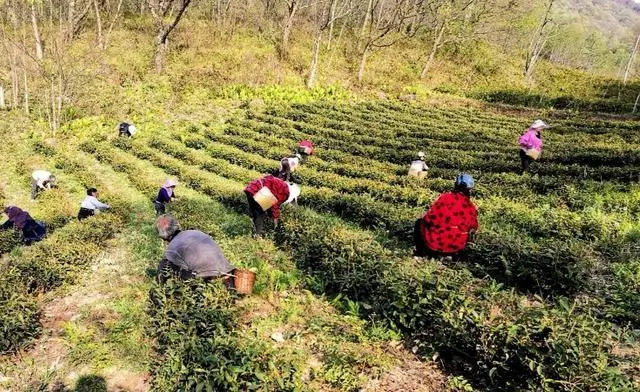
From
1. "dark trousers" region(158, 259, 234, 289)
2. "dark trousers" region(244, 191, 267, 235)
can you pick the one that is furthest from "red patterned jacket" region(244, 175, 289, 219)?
"dark trousers" region(158, 259, 234, 289)

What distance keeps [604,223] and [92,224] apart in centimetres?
1144

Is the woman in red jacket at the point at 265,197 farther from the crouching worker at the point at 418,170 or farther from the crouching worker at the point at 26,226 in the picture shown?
the crouching worker at the point at 418,170

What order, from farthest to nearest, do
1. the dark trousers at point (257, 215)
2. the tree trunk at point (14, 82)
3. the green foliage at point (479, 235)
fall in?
1. the tree trunk at point (14, 82)
2. the dark trousers at point (257, 215)
3. the green foliage at point (479, 235)

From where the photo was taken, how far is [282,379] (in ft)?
15.8

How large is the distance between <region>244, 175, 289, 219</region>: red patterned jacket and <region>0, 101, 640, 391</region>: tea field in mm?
415

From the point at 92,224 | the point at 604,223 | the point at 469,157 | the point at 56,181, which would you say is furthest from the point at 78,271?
the point at 469,157

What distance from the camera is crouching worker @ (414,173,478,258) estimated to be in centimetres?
679

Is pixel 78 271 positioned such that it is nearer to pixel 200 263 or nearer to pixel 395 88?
pixel 200 263

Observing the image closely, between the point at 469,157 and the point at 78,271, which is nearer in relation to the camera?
the point at 78,271

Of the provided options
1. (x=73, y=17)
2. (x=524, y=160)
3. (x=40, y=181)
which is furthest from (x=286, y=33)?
(x=524, y=160)

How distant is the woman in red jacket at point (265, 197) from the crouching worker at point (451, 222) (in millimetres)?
3141

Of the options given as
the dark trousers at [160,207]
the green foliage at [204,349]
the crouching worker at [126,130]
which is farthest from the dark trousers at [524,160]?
the crouching worker at [126,130]

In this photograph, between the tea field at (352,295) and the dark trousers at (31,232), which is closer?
the tea field at (352,295)

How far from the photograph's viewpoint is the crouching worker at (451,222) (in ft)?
22.3
